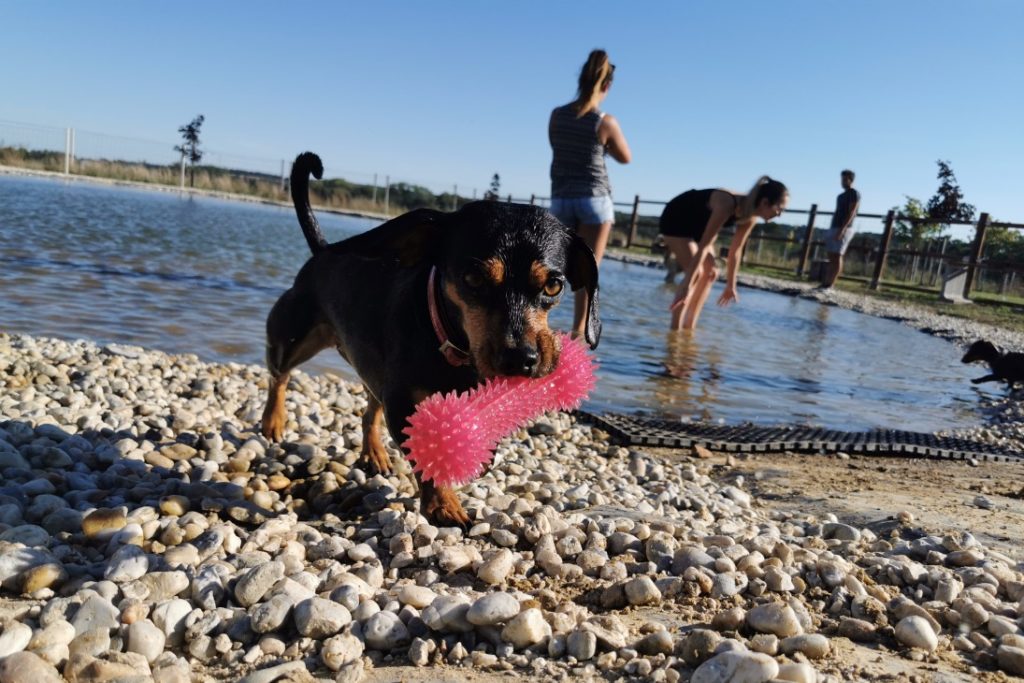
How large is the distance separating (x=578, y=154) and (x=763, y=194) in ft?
6.98

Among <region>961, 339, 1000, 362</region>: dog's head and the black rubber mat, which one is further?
Result: <region>961, 339, 1000, 362</region>: dog's head

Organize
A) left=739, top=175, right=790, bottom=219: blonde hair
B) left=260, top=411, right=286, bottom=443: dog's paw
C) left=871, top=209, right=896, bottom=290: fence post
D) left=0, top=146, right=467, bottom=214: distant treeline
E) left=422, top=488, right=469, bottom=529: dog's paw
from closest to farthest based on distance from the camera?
left=422, top=488, right=469, bottom=529: dog's paw → left=260, top=411, right=286, bottom=443: dog's paw → left=739, top=175, right=790, bottom=219: blonde hair → left=871, top=209, right=896, bottom=290: fence post → left=0, top=146, right=467, bottom=214: distant treeline

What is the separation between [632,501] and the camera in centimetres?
345

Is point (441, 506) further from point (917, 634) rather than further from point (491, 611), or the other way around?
point (917, 634)

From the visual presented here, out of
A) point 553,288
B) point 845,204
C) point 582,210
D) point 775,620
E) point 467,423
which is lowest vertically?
point 775,620

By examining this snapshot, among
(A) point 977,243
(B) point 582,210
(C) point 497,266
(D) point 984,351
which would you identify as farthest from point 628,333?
(A) point 977,243

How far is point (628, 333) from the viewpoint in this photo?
918 centimetres

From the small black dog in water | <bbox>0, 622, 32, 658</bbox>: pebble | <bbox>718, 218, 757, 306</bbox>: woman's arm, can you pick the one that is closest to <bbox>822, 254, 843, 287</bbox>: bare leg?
the small black dog in water

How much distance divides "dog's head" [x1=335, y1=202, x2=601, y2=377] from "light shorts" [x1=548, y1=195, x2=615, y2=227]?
3.40 metres

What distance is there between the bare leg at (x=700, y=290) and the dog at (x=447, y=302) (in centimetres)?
562

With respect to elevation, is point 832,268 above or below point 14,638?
above

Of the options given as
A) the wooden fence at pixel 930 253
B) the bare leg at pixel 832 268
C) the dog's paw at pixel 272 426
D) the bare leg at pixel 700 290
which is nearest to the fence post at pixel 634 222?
the wooden fence at pixel 930 253

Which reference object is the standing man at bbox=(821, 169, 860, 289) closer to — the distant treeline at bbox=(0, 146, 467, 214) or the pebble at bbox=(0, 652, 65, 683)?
the pebble at bbox=(0, 652, 65, 683)

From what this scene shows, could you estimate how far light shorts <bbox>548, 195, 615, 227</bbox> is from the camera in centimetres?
635
